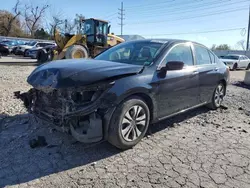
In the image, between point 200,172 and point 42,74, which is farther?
point 42,74

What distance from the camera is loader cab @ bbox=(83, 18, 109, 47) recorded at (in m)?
15.4

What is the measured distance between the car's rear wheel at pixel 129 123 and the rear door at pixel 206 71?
184cm

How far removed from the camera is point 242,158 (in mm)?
3488

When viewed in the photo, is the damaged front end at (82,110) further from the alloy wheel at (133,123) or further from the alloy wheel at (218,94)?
the alloy wheel at (218,94)

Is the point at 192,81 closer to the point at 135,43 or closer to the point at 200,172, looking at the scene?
the point at 135,43

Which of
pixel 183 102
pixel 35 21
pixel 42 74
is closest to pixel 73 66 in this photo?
pixel 42 74

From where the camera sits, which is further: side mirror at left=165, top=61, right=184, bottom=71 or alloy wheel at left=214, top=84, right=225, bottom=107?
alloy wheel at left=214, top=84, right=225, bottom=107

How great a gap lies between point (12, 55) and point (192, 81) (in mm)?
25660

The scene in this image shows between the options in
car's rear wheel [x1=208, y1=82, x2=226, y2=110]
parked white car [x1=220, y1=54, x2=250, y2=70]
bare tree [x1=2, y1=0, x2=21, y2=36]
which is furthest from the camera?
bare tree [x1=2, y1=0, x2=21, y2=36]

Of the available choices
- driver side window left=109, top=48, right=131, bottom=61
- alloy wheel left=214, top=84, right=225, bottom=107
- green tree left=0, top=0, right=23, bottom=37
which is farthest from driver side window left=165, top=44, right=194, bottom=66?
green tree left=0, top=0, right=23, bottom=37

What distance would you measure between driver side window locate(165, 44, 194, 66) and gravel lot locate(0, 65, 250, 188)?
1279 mm

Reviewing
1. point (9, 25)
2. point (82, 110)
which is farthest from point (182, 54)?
point (9, 25)

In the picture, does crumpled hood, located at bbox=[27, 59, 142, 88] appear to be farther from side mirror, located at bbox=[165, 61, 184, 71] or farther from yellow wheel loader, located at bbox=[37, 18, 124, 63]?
yellow wheel loader, located at bbox=[37, 18, 124, 63]

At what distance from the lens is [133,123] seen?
3547mm
